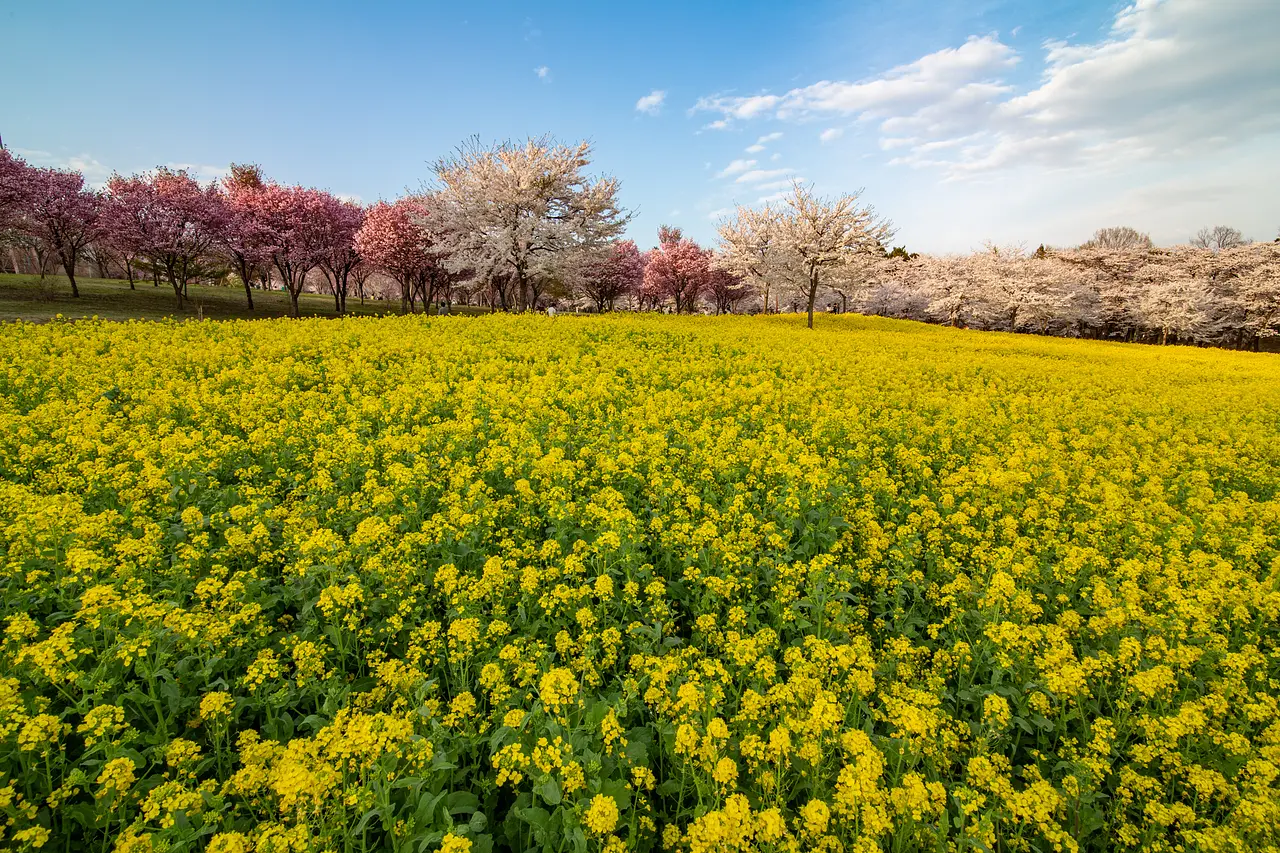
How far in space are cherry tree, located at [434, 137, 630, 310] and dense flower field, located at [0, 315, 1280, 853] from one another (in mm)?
30058

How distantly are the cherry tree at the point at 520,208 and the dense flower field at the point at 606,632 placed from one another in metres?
30.1

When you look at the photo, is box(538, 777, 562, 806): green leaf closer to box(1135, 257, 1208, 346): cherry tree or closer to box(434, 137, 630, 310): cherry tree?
box(434, 137, 630, 310): cherry tree

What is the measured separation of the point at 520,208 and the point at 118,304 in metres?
29.9

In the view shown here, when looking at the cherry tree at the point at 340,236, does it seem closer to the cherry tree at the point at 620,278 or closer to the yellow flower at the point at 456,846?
the cherry tree at the point at 620,278

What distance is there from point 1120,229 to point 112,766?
147471mm

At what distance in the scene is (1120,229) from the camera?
347ft

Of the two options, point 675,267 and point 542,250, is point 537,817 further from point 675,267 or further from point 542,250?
point 675,267

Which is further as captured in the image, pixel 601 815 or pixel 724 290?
pixel 724 290

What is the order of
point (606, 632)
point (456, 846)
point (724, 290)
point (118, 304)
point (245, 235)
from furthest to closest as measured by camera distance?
point (724, 290), point (245, 235), point (118, 304), point (606, 632), point (456, 846)

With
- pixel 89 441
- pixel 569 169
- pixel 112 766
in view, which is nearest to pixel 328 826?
pixel 112 766

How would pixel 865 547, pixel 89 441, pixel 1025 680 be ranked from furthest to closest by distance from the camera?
pixel 89 441 → pixel 865 547 → pixel 1025 680

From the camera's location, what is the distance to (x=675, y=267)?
76.4 metres

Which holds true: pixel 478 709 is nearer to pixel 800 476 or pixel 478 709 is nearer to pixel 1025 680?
pixel 1025 680

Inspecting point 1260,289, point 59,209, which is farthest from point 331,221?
point 1260,289
